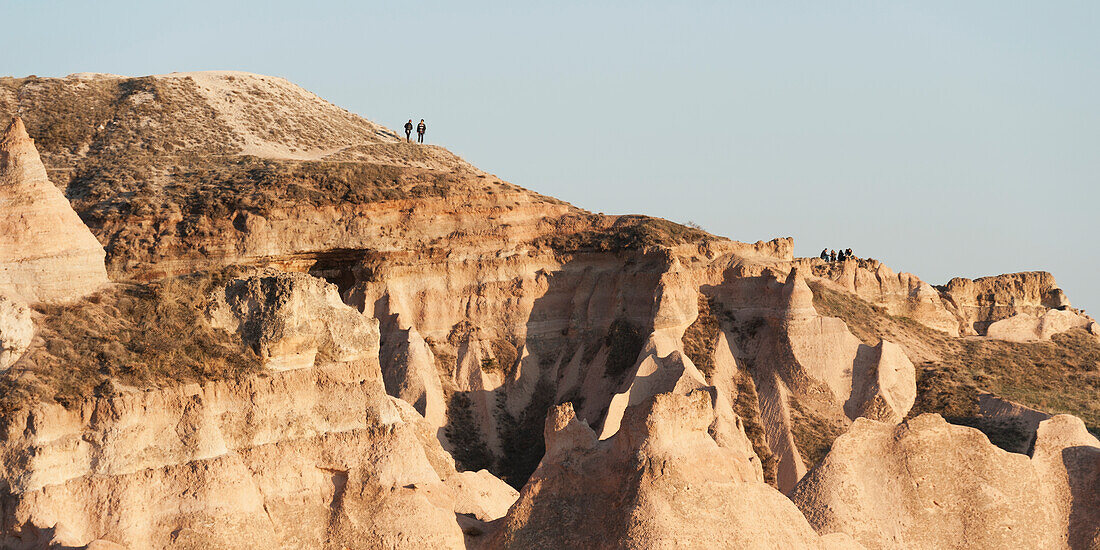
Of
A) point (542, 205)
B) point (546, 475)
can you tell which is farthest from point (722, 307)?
point (546, 475)

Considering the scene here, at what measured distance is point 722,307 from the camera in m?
48.8

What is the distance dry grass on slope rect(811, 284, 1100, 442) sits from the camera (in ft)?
152

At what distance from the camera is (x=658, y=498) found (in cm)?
2189

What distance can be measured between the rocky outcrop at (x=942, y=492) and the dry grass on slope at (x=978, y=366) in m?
15.5

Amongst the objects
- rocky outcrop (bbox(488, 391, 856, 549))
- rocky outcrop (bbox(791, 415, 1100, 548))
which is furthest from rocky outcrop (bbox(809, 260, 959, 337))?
rocky outcrop (bbox(488, 391, 856, 549))

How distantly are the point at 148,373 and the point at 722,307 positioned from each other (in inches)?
1140

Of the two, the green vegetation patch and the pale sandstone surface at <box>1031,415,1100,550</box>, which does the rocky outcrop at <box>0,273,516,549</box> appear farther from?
the green vegetation patch

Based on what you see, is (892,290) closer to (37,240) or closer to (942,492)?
(942,492)

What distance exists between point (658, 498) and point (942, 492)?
8.27 meters

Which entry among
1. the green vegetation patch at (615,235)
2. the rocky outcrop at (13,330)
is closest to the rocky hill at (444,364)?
the rocky outcrop at (13,330)

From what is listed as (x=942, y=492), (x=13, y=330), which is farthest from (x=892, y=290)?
(x=13, y=330)

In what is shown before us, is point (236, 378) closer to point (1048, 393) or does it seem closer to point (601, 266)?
point (601, 266)

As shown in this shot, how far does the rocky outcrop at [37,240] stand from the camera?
80.3ft

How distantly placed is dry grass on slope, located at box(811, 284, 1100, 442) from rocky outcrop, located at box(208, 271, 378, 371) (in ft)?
80.9
